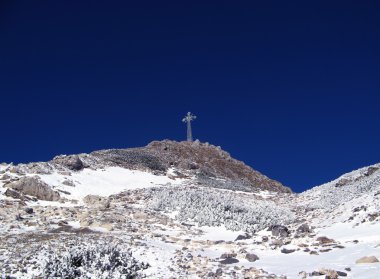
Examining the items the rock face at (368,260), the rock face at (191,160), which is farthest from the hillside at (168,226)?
the rock face at (191,160)

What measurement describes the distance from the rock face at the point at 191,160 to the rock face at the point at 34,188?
41.9ft

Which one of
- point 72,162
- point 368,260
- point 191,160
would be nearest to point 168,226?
point 368,260

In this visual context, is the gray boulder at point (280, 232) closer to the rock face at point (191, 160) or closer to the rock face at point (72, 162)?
the rock face at point (72, 162)

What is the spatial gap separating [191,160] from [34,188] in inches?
989

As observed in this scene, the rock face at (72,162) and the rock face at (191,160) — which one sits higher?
the rock face at (191,160)

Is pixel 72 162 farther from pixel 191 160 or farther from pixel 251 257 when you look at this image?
pixel 251 257

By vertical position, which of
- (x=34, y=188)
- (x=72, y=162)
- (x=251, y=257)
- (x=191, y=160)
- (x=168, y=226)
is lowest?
(x=251, y=257)

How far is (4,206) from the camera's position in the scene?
67.1 ft

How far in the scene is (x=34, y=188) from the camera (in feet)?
80.5

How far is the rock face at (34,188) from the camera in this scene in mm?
24250

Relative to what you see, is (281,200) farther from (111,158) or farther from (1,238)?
(1,238)

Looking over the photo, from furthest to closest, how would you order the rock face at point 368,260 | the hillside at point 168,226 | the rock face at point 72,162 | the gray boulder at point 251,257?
1. the rock face at point 72,162
2. the gray boulder at point 251,257
3. the hillside at point 168,226
4. the rock face at point 368,260

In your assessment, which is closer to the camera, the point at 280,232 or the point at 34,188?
the point at 280,232

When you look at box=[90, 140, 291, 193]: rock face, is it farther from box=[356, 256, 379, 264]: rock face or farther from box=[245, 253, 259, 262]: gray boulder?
box=[356, 256, 379, 264]: rock face
